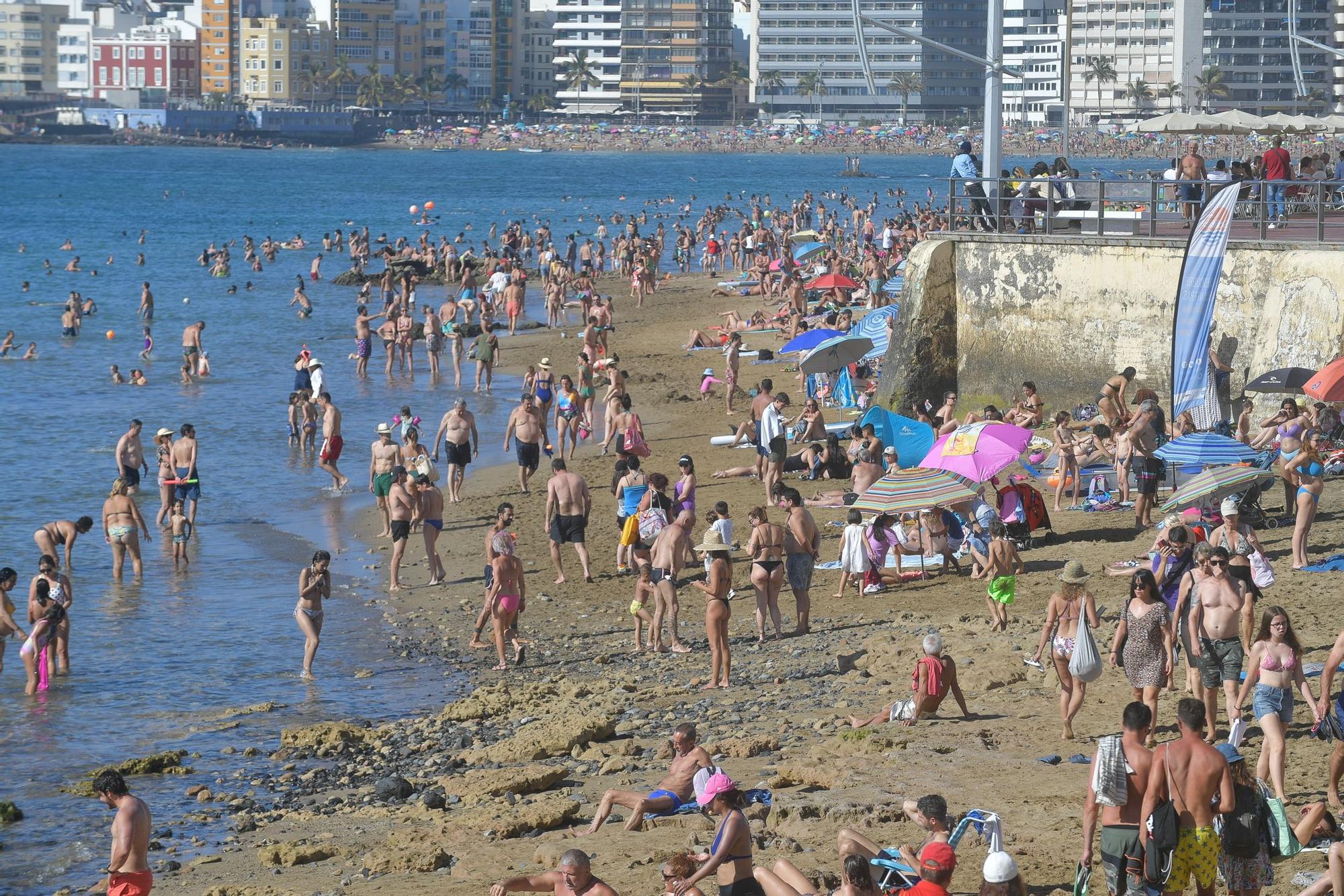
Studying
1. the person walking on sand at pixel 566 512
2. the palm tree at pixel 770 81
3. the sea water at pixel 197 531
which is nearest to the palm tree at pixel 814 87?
the palm tree at pixel 770 81

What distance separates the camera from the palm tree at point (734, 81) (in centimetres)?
17700

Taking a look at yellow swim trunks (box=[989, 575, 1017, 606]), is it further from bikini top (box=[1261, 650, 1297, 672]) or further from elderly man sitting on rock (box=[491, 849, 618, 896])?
elderly man sitting on rock (box=[491, 849, 618, 896])

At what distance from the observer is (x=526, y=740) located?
1126 cm

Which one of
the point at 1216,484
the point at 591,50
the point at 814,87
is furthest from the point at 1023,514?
the point at 591,50

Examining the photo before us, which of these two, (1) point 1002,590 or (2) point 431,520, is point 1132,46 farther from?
(1) point 1002,590

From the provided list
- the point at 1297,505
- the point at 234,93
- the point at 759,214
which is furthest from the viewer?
the point at 234,93

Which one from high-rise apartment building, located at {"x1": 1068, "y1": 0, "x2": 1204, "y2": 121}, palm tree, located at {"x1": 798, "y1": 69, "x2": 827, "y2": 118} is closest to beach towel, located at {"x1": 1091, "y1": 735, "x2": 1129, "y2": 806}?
high-rise apartment building, located at {"x1": 1068, "y1": 0, "x2": 1204, "y2": 121}

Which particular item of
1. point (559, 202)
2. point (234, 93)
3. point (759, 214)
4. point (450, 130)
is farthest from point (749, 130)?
point (759, 214)

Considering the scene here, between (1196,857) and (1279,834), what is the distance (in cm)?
46

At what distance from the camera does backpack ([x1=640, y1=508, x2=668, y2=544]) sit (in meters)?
14.6

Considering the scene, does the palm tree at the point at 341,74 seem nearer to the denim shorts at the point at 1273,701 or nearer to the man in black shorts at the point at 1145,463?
the man in black shorts at the point at 1145,463

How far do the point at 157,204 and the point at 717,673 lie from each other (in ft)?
267

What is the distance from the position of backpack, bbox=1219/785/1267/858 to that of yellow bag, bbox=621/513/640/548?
8203 millimetres

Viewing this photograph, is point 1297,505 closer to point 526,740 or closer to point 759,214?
point 526,740
